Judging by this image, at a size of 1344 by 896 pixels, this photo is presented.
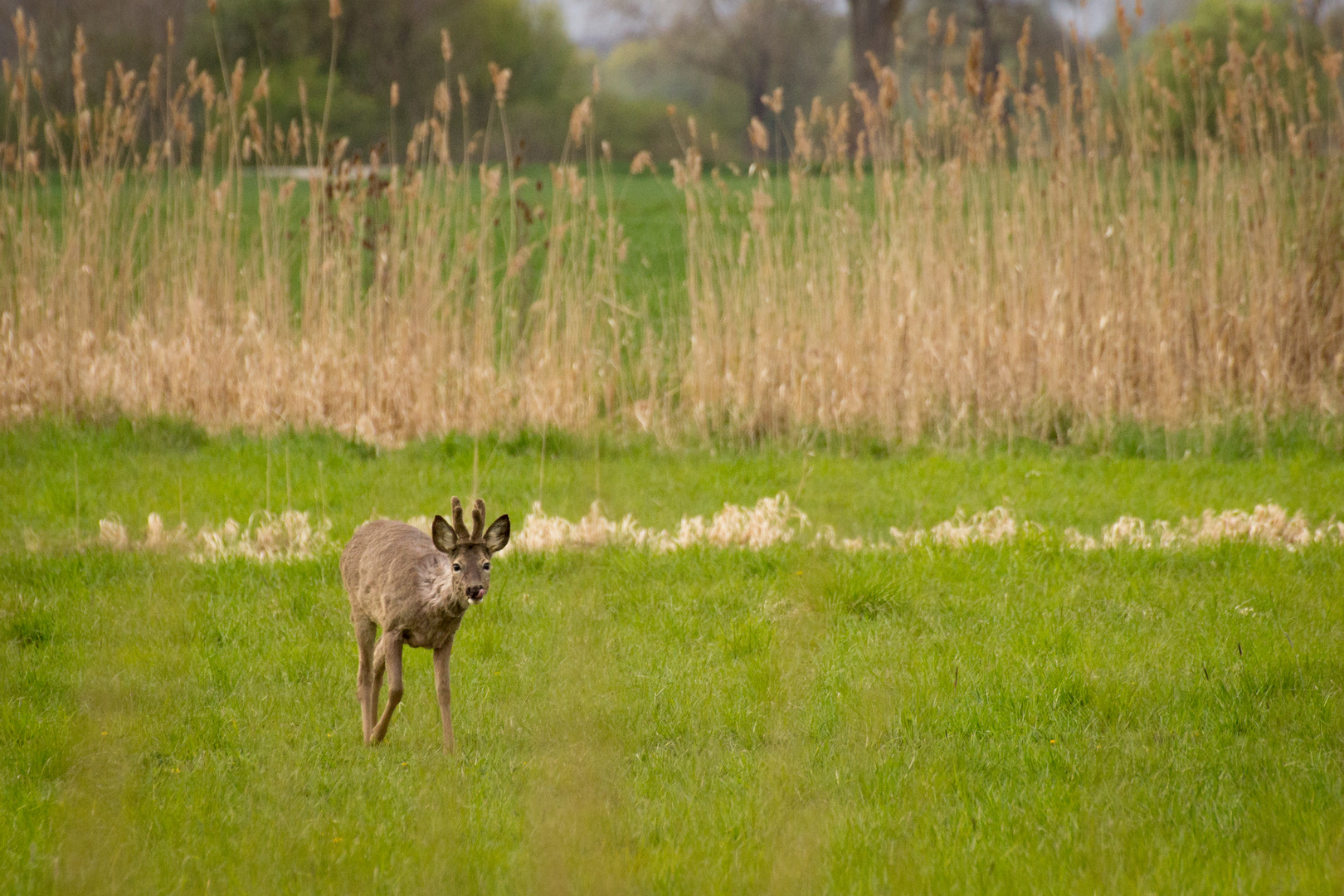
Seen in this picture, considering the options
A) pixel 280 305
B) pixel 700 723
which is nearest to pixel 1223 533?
pixel 700 723

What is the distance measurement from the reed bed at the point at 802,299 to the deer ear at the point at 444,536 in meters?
4.88

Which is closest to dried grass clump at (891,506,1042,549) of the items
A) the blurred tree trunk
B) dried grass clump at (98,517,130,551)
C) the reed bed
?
Answer: the reed bed

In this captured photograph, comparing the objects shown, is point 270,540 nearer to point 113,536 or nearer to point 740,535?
point 113,536

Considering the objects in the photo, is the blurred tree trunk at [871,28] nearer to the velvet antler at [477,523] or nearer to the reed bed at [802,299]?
the reed bed at [802,299]

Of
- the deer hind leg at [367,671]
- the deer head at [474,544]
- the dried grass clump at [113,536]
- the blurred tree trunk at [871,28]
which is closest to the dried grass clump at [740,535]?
the dried grass clump at [113,536]

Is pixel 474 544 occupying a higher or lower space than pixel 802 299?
lower

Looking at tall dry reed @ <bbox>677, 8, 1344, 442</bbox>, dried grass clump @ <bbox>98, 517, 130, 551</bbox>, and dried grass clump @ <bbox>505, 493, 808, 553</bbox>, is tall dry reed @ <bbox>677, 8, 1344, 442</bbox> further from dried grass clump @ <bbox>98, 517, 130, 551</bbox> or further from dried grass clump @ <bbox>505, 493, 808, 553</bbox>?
dried grass clump @ <bbox>98, 517, 130, 551</bbox>

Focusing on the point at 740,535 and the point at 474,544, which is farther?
the point at 740,535

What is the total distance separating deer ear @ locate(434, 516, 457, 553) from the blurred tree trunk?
1843 cm

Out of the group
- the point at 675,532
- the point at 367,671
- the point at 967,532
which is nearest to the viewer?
the point at 367,671

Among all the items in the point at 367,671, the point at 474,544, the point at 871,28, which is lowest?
the point at 367,671

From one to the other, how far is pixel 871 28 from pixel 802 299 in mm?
14102

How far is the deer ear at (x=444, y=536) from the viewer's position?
2.60 m

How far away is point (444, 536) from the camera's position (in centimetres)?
264
